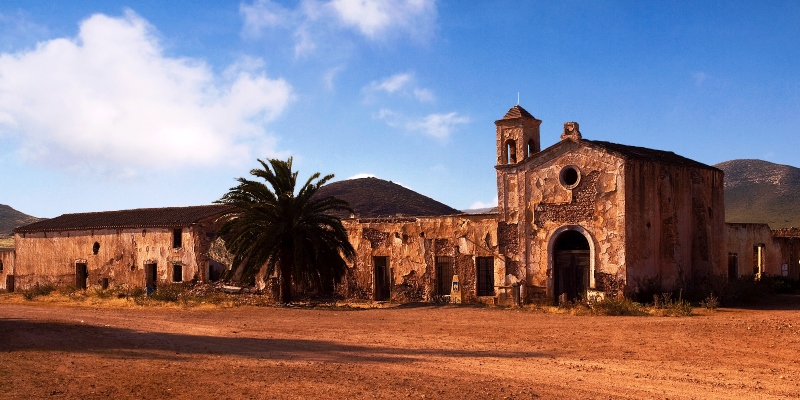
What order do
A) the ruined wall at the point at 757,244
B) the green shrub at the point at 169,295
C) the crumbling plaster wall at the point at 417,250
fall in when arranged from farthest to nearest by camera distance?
the ruined wall at the point at 757,244 < the green shrub at the point at 169,295 < the crumbling plaster wall at the point at 417,250

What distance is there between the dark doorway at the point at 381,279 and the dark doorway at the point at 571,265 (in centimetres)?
731

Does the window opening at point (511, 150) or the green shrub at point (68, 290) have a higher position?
the window opening at point (511, 150)

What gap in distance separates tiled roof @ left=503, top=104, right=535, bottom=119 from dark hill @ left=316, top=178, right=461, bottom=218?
101ft

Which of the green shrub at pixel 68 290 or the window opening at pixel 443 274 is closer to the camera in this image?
the window opening at pixel 443 274

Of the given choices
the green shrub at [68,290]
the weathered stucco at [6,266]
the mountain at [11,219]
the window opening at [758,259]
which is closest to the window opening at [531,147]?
the window opening at [758,259]

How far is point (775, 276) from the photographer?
31.3 metres

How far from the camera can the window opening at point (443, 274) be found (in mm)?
27375

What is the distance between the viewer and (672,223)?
25.1m

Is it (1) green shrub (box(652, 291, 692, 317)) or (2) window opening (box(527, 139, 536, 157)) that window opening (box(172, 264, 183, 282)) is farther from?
(1) green shrub (box(652, 291, 692, 317))

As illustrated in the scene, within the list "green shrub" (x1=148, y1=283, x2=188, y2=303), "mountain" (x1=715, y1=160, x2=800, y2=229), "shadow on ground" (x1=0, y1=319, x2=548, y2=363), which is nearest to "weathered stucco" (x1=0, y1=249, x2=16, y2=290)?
"green shrub" (x1=148, y1=283, x2=188, y2=303)

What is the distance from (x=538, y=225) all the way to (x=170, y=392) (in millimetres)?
17028

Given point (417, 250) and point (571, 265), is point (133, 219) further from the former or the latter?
point (571, 265)

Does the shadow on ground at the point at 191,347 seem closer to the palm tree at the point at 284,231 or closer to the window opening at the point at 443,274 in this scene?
the palm tree at the point at 284,231

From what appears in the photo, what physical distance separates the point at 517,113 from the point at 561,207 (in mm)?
4244
